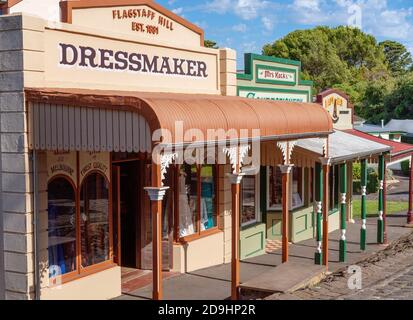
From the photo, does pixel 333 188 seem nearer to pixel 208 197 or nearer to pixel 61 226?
pixel 208 197

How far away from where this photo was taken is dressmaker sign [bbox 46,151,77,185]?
861 centimetres

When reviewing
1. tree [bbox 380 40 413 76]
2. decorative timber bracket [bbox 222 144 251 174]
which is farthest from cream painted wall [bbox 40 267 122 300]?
tree [bbox 380 40 413 76]

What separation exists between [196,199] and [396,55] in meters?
91.0

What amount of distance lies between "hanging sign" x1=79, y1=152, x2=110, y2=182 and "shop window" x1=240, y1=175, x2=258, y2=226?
4758mm

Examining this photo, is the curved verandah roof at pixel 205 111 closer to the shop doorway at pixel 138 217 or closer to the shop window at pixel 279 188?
the shop doorway at pixel 138 217

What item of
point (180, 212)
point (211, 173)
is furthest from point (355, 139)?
point (180, 212)

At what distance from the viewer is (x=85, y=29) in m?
9.11

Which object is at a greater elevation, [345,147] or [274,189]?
[345,147]

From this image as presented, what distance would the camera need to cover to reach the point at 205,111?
855cm

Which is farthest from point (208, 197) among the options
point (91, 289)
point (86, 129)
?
point (86, 129)

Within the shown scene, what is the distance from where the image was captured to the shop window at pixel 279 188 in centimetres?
1511

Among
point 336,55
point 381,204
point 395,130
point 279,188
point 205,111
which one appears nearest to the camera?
point 205,111
